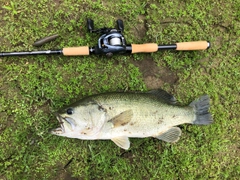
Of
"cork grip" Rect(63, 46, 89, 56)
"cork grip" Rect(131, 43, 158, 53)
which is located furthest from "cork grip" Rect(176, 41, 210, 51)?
"cork grip" Rect(63, 46, 89, 56)

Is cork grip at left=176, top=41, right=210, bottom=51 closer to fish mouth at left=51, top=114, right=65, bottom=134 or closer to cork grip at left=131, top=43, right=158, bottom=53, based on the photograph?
cork grip at left=131, top=43, right=158, bottom=53

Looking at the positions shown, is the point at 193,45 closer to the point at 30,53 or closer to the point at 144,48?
the point at 144,48

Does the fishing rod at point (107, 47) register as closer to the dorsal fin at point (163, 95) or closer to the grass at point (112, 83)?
the grass at point (112, 83)

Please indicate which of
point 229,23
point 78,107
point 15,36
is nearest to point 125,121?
point 78,107

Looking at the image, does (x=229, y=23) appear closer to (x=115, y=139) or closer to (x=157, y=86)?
(x=157, y=86)

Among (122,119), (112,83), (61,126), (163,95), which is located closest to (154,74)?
(163,95)
